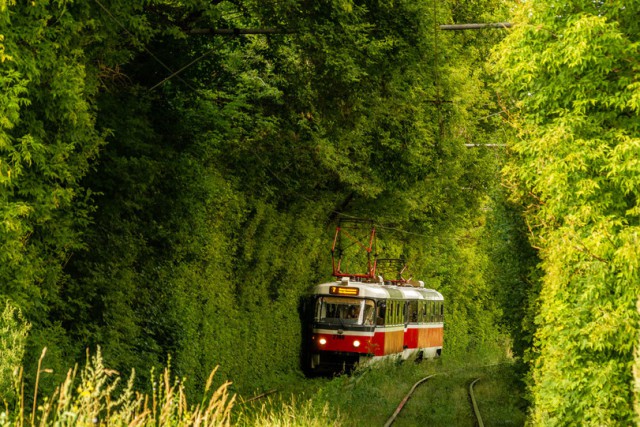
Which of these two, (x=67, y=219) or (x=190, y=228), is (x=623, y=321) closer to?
(x=67, y=219)

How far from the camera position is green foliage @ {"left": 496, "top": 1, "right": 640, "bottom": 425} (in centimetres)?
1233

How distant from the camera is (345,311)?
31.4 meters

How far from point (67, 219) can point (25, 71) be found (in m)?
2.72

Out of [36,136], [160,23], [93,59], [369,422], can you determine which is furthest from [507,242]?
[36,136]

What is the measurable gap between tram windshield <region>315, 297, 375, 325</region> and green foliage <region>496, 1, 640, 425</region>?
17.3 meters

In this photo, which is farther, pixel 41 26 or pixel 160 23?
pixel 160 23

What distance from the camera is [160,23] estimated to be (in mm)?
18797

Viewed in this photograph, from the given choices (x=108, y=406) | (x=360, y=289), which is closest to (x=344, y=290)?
(x=360, y=289)

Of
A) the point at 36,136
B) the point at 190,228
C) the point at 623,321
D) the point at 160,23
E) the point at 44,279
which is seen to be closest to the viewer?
the point at 623,321

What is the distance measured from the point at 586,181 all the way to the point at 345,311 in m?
19.3

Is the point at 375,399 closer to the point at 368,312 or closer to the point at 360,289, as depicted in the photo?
the point at 368,312

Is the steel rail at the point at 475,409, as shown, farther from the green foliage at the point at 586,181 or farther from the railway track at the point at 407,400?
the green foliage at the point at 586,181

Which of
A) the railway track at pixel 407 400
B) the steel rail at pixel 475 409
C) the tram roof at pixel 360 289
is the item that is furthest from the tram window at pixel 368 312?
the steel rail at pixel 475 409

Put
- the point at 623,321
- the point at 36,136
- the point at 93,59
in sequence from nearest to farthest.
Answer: the point at 623,321
the point at 36,136
the point at 93,59
